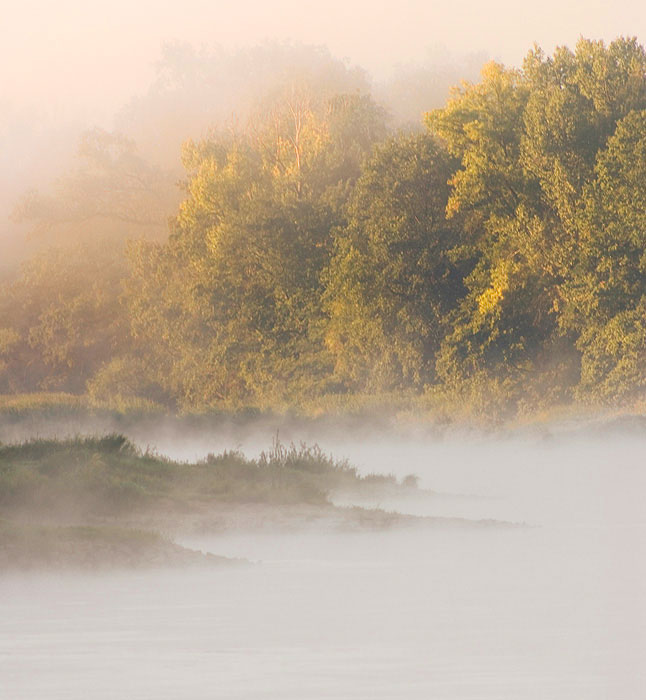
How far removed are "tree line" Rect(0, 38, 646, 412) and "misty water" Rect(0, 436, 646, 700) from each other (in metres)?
29.3

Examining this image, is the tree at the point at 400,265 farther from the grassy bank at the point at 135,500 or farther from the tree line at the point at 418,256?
the grassy bank at the point at 135,500

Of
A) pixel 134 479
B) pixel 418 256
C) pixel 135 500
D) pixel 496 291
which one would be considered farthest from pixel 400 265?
pixel 135 500

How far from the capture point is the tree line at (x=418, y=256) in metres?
47.1

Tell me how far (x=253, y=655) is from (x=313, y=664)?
21.7 inches

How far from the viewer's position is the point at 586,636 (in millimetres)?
9719

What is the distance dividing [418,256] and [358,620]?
136 feet

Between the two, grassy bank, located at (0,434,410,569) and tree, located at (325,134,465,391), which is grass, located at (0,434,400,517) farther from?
tree, located at (325,134,465,391)

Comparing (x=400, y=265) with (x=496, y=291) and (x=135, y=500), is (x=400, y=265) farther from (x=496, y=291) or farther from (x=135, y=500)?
(x=135, y=500)

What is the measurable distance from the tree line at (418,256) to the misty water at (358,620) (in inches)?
1155

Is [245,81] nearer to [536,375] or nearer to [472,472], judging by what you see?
[536,375]

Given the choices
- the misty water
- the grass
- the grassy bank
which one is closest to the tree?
the grass

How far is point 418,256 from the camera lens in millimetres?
51531

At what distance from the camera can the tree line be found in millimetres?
47125

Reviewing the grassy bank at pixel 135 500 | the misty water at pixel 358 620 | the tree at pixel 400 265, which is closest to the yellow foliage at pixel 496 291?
the tree at pixel 400 265
